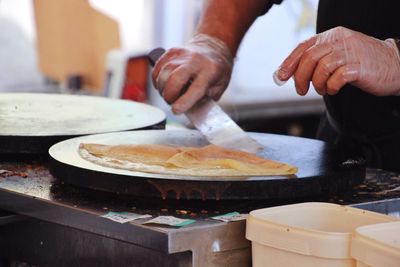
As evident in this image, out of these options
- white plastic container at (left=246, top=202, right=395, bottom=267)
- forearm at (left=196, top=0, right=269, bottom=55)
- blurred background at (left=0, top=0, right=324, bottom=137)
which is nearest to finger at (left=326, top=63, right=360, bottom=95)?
white plastic container at (left=246, top=202, right=395, bottom=267)

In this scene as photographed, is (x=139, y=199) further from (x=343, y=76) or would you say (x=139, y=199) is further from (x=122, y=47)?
(x=122, y=47)

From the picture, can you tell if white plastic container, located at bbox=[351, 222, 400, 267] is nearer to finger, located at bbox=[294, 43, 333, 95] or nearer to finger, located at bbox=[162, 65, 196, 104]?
finger, located at bbox=[294, 43, 333, 95]

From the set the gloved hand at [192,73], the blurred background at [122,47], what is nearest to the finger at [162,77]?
the gloved hand at [192,73]

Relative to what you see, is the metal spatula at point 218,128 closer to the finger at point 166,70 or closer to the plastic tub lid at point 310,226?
the finger at point 166,70

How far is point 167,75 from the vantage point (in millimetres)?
1896

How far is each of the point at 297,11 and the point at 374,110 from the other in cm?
329

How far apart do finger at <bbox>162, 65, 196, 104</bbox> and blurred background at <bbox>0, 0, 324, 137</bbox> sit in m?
2.34

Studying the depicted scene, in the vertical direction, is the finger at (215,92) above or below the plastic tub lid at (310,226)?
above

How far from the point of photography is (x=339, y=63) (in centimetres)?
144

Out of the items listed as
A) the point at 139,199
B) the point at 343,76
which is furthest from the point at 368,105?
the point at 139,199

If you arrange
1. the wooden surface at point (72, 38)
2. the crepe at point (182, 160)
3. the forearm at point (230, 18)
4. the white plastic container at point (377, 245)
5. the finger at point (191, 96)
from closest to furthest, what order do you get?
the white plastic container at point (377, 245) < the crepe at point (182, 160) < the finger at point (191, 96) < the forearm at point (230, 18) < the wooden surface at point (72, 38)

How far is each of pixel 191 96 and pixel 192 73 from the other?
0.07m

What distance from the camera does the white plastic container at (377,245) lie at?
102 cm

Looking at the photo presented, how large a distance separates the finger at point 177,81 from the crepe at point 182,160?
34 cm
